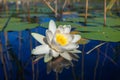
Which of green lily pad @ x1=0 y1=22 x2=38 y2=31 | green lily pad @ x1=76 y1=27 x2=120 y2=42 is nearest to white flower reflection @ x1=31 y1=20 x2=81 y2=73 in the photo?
green lily pad @ x1=76 y1=27 x2=120 y2=42

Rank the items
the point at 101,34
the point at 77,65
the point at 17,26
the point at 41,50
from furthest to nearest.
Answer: the point at 17,26
the point at 101,34
the point at 41,50
the point at 77,65

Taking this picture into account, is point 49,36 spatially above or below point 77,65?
above

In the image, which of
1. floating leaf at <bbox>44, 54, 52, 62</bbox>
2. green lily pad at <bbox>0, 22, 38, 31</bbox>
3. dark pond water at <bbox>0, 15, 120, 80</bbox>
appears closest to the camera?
dark pond water at <bbox>0, 15, 120, 80</bbox>

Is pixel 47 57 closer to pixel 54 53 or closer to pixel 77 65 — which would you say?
pixel 54 53

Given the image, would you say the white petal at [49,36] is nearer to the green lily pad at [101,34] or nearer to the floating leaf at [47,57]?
the floating leaf at [47,57]

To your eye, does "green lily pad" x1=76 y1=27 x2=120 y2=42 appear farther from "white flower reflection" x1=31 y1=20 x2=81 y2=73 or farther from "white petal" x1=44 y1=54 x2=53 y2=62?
"white petal" x1=44 y1=54 x2=53 y2=62

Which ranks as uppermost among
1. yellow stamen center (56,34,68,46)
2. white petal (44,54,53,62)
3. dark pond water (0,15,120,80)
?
yellow stamen center (56,34,68,46)

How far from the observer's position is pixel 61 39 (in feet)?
6.77

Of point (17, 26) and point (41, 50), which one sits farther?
point (17, 26)

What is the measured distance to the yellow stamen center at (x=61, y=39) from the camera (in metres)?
2.04

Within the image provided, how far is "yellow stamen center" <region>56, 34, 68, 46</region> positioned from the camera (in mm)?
2045

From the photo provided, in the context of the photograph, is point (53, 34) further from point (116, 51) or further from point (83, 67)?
point (116, 51)

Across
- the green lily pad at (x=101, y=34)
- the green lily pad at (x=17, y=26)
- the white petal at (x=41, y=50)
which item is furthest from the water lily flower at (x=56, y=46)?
the green lily pad at (x=17, y=26)

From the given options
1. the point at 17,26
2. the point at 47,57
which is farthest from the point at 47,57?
the point at 17,26
